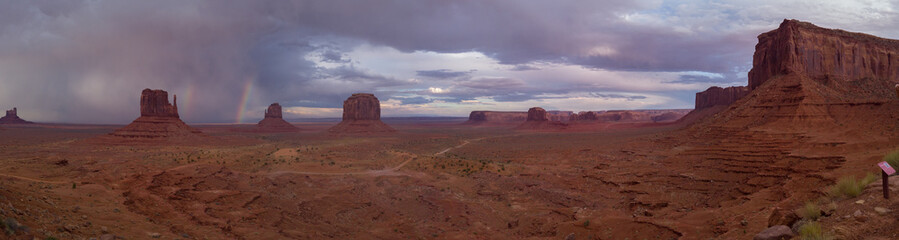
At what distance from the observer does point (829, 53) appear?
4184cm

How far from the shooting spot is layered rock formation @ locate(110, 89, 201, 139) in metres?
58.4

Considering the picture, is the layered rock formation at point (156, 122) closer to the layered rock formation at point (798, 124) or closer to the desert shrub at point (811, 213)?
the layered rock formation at point (798, 124)

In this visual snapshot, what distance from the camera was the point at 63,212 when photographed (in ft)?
36.6

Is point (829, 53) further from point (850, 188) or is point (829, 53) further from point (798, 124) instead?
point (850, 188)

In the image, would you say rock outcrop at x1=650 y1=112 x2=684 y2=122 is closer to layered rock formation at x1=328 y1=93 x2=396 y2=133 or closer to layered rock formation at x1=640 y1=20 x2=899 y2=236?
layered rock formation at x1=328 y1=93 x2=396 y2=133

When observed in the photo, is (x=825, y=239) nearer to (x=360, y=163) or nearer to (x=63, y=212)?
(x=63, y=212)

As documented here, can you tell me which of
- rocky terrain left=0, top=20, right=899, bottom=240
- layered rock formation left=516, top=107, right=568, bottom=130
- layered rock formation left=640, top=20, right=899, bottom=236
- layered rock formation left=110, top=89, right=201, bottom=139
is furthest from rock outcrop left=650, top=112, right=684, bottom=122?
layered rock formation left=110, top=89, right=201, bottom=139

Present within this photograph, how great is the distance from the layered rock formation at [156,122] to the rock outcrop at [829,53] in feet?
264

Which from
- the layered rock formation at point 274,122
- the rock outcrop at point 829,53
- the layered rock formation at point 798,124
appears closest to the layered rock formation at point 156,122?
the layered rock formation at point 274,122

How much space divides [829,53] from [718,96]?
6410 cm

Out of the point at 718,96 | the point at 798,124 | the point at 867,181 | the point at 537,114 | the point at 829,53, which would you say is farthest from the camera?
the point at 537,114

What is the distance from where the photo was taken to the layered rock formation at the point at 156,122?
58.4 metres

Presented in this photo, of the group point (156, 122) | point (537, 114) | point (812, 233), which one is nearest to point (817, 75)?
point (812, 233)

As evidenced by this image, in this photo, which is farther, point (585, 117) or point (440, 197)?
point (585, 117)
